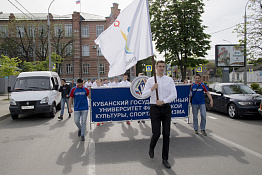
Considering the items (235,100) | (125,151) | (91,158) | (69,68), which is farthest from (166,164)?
(69,68)

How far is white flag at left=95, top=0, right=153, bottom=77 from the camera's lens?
195 inches

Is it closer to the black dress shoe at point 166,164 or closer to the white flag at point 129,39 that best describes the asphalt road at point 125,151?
the black dress shoe at point 166,164

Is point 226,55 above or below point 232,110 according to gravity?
above

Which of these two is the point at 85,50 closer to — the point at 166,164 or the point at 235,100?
the point at 235,100

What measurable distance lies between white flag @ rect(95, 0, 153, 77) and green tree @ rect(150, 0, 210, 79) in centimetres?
1792

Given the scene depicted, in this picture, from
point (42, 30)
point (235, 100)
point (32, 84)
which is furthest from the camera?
point (42, 30)

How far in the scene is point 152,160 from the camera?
4566 millimetres

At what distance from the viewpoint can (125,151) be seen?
5230 millimetres

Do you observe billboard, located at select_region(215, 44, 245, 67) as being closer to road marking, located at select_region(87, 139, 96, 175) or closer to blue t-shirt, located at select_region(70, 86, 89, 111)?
blue t-shirt, located at select_region(70, 86, 89, 111)

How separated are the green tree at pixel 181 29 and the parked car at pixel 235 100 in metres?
11.8

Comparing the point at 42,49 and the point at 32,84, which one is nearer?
the point at 32,84

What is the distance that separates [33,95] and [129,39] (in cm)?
666

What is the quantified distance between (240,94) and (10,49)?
140 ft

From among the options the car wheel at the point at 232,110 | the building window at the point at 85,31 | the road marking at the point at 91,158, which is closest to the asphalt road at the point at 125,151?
the road marking at the point at 91,158
